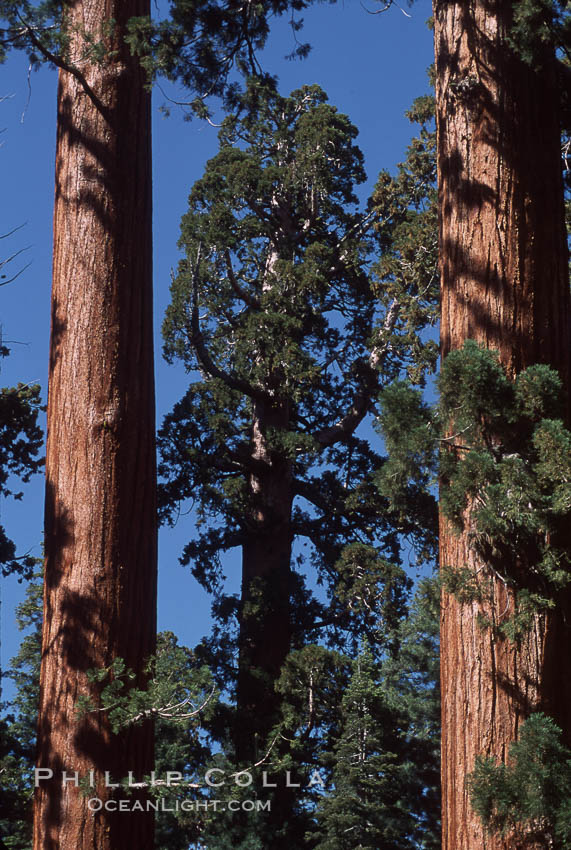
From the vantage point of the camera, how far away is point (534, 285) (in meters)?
5.26

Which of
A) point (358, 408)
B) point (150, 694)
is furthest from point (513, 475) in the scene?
point (358, 408)

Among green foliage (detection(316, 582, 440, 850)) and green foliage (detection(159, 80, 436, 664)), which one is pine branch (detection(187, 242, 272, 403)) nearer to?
green foliage (detection(159, 80, 436, 664))

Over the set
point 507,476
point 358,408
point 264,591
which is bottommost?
point 507,476

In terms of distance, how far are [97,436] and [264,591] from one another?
7.81 metres

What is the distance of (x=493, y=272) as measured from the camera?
5246 mm

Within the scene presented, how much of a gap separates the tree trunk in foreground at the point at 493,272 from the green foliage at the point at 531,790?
96 mm

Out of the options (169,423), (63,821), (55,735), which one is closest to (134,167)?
(55,735)

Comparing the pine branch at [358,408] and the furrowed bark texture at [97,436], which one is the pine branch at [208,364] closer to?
the pine branch at [358,408]

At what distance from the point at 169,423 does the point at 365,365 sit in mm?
3011

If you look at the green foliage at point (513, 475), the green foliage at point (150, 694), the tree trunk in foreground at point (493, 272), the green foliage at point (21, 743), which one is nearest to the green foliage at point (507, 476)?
the green foliage at point (513, 475)

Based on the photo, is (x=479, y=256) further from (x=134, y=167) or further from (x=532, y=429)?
(x=134, y=167)

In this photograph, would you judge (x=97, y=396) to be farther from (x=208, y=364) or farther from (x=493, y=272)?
(x=208, y=364)

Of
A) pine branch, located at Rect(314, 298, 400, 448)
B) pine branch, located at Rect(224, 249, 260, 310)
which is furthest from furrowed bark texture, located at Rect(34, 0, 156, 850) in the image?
pine branch, located at Rect(224, 249, 260, 310)

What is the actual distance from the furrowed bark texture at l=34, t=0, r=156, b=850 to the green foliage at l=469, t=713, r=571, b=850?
6.57ft
